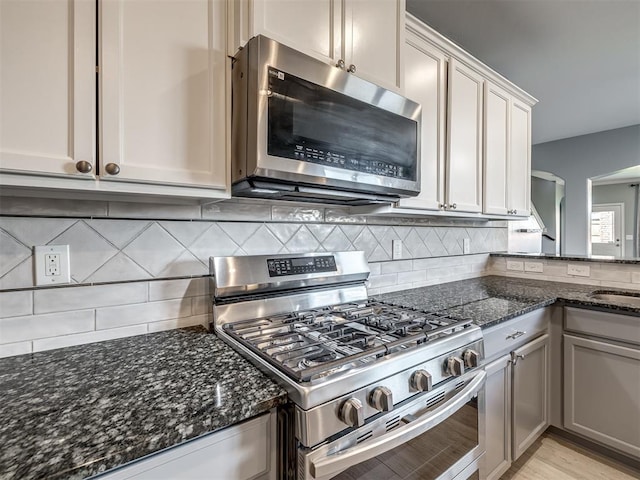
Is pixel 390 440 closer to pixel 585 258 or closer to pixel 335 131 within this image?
pixel 335 131

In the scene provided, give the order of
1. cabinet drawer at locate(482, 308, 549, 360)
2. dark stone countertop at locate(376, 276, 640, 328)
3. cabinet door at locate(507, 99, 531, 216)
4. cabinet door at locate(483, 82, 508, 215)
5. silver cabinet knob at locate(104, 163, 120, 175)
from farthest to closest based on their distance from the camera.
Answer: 1. cabinet door at locate(507, 99, 531, 216)
2. cabinet door at locate(483, 82, 508, 215)
3. dark stone countertop at locate(376, 276, 640, 328)
4. cabinet drawer at locate(482, 308, 549, 360)
5. silver cabinet knob at locate(104, 163, 120, 175)

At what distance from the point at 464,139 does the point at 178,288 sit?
1.79 meters

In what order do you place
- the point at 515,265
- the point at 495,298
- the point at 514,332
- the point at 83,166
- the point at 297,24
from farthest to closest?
the point at 515,265 → the point at 495,298 → the point at 514,332 → the point at 297,24 → the point at 83,166

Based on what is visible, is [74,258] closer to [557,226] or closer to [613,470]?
[613,470]

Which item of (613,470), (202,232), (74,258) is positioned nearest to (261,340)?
(202,232)

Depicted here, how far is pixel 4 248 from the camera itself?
96cm

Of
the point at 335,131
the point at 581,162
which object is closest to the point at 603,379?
the point at 335,131

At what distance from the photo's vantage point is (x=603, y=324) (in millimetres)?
1689

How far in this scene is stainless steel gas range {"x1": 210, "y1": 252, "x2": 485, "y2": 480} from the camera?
77cm

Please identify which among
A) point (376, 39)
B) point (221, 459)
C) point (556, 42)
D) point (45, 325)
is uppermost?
point (556, 42)

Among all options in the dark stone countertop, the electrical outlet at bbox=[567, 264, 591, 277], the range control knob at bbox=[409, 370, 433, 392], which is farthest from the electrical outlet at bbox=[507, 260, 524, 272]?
the range control knob at bbox=[409, 370, 433, 392]

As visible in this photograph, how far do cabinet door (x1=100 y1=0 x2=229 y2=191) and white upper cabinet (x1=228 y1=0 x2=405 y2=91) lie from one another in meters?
0.09

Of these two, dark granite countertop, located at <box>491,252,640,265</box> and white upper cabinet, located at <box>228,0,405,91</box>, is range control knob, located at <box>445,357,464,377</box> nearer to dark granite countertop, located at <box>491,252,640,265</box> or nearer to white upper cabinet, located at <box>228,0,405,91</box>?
white upper cabinet, located at <box>228,0,405,91</box>

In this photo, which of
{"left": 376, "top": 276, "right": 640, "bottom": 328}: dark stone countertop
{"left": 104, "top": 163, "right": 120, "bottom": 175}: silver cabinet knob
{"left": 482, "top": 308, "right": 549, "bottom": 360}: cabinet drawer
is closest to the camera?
{"left": 104, "top": 163, "right": 120, "bottom": 175}: silver cabinet knob
